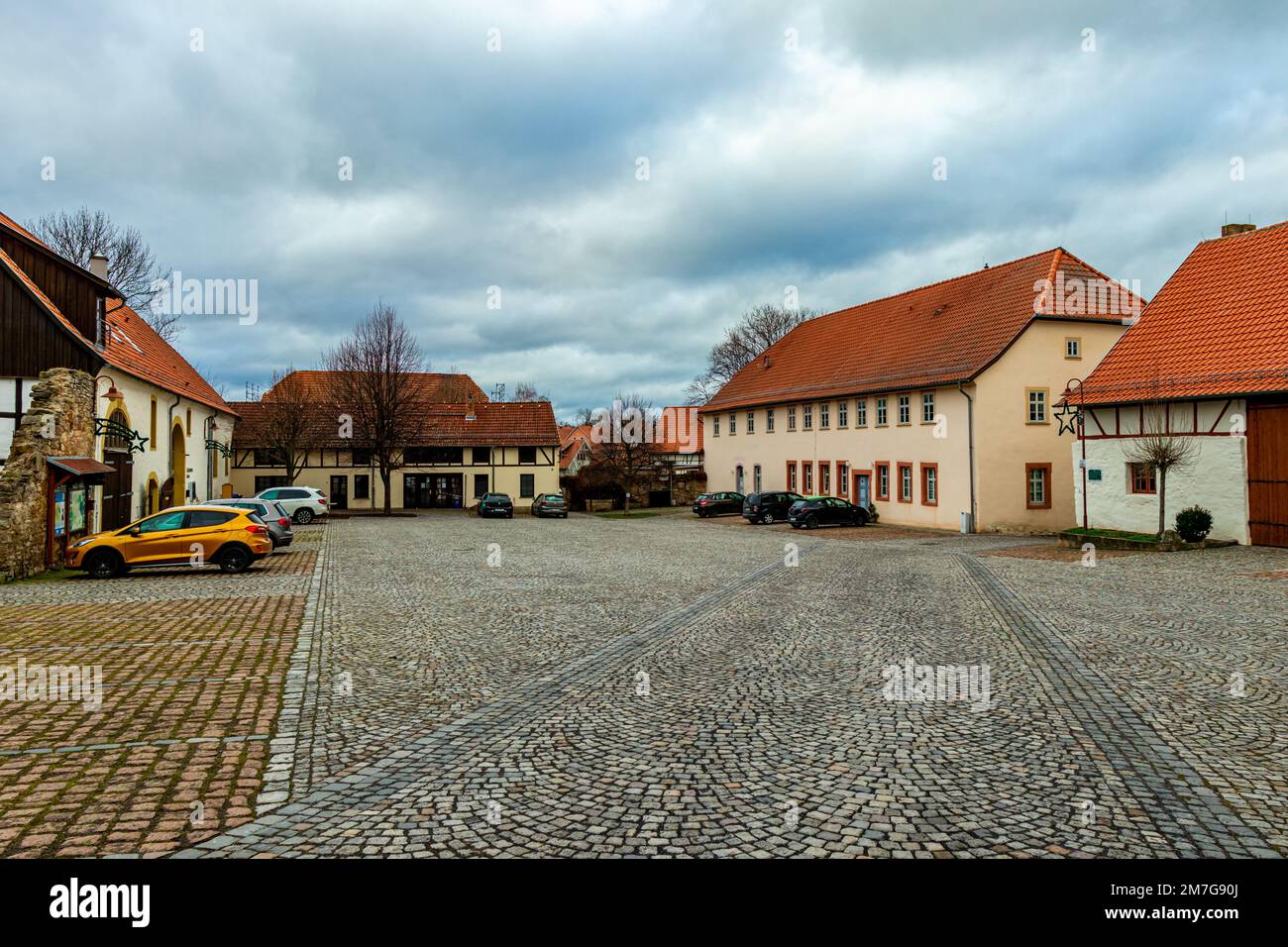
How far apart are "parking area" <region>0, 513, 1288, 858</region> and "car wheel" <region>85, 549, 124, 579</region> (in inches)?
121

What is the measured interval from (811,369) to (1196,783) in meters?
41.6

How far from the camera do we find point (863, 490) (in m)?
39.7

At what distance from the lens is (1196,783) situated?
228 inches

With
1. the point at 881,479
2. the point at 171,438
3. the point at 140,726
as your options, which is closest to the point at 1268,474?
the point at 881,479

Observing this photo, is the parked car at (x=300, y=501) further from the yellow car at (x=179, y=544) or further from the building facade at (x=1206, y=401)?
the building facade at (x=1206, y=401)

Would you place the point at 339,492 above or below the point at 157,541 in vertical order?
above

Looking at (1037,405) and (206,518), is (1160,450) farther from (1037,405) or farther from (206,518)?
(206,518)

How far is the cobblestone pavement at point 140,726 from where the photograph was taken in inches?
203

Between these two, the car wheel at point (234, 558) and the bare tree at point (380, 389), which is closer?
the car wheel at point (234, 558)

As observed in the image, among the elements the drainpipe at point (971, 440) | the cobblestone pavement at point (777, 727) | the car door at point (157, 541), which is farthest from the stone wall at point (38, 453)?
the drainpipe at point (971, 440)

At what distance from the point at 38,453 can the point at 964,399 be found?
95.9ft

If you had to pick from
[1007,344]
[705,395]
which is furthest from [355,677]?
[705,395]

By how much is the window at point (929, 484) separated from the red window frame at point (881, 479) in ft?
7.64

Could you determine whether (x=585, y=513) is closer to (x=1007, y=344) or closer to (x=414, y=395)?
(x=414, y=395)
